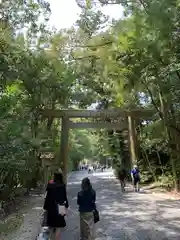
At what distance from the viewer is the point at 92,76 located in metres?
26.2

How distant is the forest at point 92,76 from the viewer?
444 inches

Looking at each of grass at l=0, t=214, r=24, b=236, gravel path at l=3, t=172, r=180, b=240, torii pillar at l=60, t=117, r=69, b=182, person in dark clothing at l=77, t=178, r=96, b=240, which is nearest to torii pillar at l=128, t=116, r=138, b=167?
torii pillar at l=60, t=117, r=69, b=182

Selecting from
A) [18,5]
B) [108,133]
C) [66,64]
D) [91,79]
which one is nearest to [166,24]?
[18,5]

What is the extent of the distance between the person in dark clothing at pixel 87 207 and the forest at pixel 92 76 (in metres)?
3.88

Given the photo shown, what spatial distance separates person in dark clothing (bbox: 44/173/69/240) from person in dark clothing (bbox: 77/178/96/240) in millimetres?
385

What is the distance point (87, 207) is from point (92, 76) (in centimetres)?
1989

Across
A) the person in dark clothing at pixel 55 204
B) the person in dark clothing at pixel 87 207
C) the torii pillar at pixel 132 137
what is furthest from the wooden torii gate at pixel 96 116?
the person in dark clothing at pixel 55 204

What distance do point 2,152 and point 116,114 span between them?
14.9m

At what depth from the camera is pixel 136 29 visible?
12898 mm

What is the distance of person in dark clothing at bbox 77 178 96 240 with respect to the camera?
22.8ft

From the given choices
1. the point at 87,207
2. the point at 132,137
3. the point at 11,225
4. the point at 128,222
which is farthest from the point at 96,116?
the point at 87,207

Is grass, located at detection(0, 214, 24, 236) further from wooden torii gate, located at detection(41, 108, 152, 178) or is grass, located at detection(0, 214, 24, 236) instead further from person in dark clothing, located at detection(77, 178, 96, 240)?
wooden torii gate, located at detection(41, 108, 152, 178)

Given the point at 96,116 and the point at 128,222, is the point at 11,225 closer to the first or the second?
the point at 128,222

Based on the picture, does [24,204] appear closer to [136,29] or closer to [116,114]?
[136,29]
